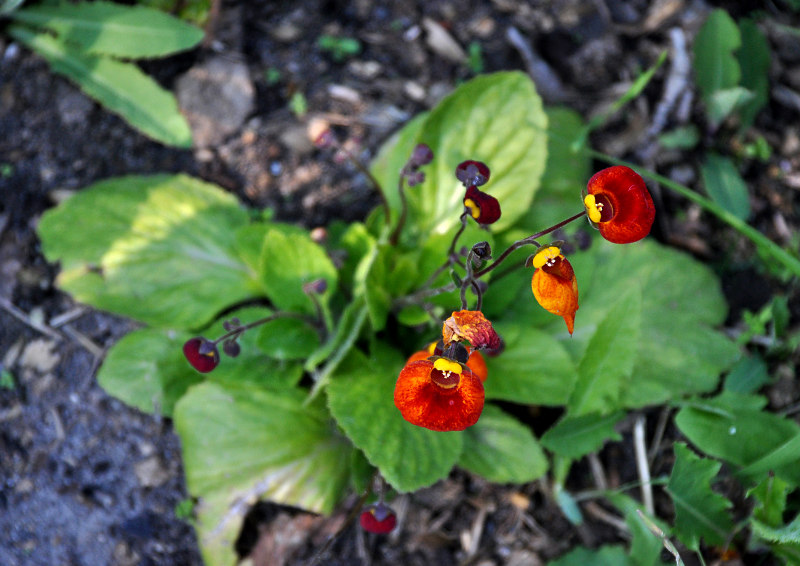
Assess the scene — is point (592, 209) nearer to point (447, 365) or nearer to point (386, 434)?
point (447, 365)

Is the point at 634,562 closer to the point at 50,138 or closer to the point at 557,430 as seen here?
the point at 557,430

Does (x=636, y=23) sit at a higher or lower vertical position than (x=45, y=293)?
higher

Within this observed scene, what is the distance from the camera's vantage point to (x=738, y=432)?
9.12 feet

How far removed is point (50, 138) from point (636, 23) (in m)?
3.78

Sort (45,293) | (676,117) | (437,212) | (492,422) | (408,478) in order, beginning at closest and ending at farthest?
(408,478) → (492,422) → (437,212) → (45,293) → (676,117)

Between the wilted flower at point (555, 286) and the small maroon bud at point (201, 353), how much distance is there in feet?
4.32

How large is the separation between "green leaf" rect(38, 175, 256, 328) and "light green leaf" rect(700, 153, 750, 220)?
273 cm

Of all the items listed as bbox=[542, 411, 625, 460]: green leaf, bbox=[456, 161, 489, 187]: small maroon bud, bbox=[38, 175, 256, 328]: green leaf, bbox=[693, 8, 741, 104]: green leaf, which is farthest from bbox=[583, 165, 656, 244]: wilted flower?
bbox=[693, 8, 741, 104]: green leaf

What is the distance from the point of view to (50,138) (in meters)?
3.80

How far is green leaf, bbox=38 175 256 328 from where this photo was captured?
10.7 ft

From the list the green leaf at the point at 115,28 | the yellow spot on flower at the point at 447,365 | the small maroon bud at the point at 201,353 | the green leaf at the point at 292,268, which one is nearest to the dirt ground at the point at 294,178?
the green leaf at the point at 115,28

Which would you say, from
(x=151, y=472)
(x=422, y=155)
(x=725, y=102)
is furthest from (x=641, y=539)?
(x=725, y=102)

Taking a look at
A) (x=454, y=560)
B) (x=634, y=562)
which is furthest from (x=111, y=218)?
(x=634, y=562)

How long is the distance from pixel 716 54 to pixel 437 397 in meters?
3.14
